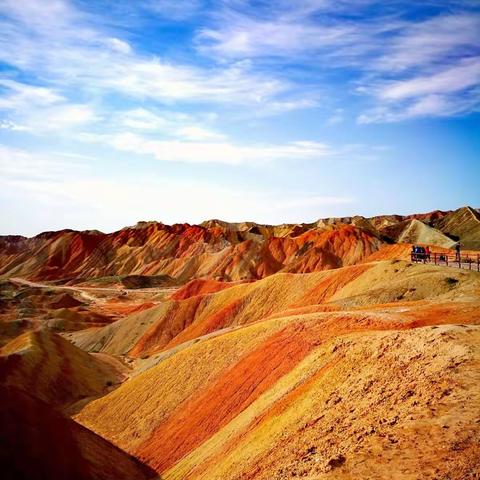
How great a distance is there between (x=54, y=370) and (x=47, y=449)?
2421cm

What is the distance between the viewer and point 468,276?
3512cm

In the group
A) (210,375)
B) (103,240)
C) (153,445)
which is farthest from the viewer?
(103,240)

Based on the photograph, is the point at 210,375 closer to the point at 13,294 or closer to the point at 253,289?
the point at 253,289

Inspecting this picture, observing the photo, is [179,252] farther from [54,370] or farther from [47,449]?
[47,449]

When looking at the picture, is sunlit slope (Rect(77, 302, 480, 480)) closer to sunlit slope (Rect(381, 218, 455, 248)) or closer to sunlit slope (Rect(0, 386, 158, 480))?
sunlit slope (Rect(0, 386, 158, 480))

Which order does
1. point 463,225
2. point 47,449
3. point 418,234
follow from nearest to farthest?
point 47,449
point 418,234
point 463,225

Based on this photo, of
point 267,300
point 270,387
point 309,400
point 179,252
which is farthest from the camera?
point 179,252

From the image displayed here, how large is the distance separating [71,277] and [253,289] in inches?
4065

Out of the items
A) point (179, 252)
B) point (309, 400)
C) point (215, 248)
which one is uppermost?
point (215, 248)

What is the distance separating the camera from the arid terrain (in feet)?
42.3

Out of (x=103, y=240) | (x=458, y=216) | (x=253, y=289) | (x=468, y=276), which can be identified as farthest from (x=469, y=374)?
(x=103, y=240)

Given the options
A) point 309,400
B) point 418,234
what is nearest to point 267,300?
point 309,400

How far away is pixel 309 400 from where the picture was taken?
60.1ft

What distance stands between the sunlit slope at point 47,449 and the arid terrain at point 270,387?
0.07 m
